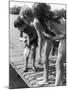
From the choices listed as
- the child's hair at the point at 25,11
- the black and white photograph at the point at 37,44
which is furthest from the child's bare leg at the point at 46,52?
the child's hair at the point at 25,11

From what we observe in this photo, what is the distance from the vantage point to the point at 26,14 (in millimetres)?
2914

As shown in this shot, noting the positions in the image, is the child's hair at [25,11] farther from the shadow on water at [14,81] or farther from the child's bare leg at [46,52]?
the shadow on water at [14,81]

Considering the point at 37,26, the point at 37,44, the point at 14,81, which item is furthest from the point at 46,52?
the point at 14,81

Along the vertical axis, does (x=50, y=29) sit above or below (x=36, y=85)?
above

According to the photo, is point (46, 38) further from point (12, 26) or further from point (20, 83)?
point (20, 83)

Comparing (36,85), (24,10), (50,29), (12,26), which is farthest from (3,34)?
(36,85)

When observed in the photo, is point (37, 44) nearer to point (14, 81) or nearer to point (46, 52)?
point (46, 52)

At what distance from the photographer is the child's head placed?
291 cm

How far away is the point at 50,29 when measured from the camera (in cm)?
301

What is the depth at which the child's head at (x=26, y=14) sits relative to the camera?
2906mm

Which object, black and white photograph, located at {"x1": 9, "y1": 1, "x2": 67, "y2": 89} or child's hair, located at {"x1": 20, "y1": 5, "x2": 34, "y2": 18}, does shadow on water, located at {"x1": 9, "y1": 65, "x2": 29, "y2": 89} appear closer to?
black and white photograph, located at {"x1": 9, "y1": 1, "x2": 67, "y2": 89}

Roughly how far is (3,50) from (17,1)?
2.41 ft

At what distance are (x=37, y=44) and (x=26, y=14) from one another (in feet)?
1.53

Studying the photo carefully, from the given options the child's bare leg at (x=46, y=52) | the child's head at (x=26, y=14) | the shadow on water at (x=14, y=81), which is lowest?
the shadow on water at (x=14, y=81)
